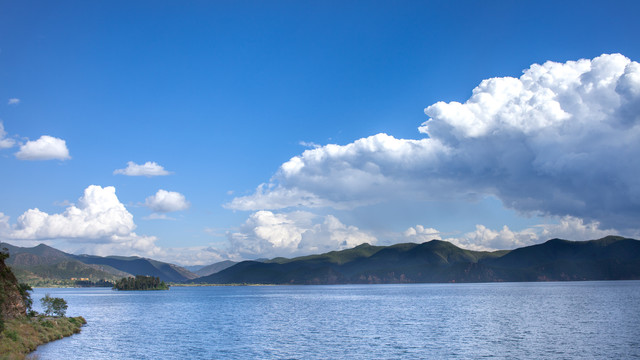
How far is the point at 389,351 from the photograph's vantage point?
7588 centimetres

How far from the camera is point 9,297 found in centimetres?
9856

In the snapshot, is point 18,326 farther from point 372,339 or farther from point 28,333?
point 372,339

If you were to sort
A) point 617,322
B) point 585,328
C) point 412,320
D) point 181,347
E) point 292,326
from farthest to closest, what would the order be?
point 412,320
point 292,326
point 617,322
point 585,328
point 181,347

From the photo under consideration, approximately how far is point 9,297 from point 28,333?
775 inches

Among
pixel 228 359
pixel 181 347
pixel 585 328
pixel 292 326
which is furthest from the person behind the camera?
pixel 292 326

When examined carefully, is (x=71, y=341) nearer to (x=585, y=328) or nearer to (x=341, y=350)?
(x=341, y=350)

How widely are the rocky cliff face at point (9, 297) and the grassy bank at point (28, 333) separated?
2443 mm

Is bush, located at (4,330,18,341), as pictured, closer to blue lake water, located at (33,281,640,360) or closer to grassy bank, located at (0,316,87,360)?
grassy bank, located at (0,316,87,360)

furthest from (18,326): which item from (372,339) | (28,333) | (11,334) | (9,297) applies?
(372,339)

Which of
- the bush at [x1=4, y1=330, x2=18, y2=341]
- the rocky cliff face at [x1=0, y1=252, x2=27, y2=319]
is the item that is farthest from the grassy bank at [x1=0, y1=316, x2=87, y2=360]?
the rocky cliff face at [x1=0, y1=252, x2=27, y2=319]

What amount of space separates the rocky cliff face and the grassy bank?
244 cm

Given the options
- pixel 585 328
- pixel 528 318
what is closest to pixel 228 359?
pixel 585 328

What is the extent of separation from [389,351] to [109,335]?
6422 cm

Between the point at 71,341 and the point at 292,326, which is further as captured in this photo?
the point at 292,326
